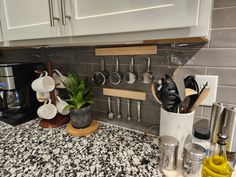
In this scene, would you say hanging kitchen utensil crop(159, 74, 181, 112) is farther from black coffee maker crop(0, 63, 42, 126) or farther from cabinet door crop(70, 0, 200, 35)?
black coffee maker crop(0, 63, 42, 126)

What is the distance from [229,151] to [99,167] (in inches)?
20.2

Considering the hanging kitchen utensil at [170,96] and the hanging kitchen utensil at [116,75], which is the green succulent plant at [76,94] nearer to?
the hanging kitchen utensil at [116,75]

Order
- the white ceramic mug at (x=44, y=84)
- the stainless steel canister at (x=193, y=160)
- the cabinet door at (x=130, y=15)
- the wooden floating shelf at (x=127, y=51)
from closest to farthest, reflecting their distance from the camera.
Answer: the cabinet door at (x=130, y=15)
the stainless steel canister at (x=193, y=160)
the wooden floating shelf at (x=127, y=51)
the white ceramic mug at (x=44, y=84)

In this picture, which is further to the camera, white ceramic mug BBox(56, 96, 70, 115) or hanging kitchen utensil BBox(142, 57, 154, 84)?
white ceramic mug BBox(56, 96, 70, 115)

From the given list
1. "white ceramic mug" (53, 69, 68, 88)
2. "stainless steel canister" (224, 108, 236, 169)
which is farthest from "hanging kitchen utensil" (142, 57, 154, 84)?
"white ceramic mug" (53, 69, 68, 88)

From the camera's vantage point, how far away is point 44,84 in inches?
35.9

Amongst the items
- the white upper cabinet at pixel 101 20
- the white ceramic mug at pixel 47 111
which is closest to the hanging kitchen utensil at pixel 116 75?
the white upper cabinet at pixel 101 20

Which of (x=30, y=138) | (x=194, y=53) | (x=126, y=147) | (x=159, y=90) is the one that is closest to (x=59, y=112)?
(x=30, y=138)

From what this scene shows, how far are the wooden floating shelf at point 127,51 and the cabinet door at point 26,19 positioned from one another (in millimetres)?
301

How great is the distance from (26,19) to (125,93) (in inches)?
23.8

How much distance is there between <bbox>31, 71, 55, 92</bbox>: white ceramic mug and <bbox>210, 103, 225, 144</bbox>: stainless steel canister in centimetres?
83

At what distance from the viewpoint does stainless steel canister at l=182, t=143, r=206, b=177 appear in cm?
55

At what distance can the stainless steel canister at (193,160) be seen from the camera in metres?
0.55

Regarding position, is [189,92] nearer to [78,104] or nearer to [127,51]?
[127,51]
